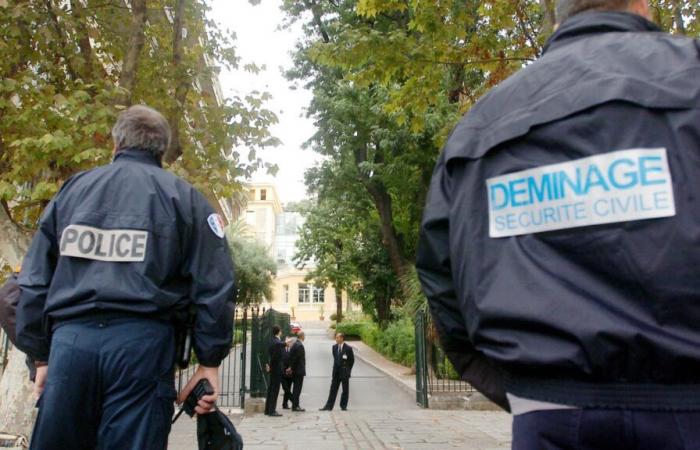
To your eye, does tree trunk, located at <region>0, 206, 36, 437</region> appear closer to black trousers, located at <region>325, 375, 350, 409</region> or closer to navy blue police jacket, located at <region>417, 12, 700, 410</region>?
navy blue police jacket, located at <region>417, 12, 700, 410</region>

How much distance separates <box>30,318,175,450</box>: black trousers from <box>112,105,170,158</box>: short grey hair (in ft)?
2.88

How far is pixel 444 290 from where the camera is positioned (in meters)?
1.77

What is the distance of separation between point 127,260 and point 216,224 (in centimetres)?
44

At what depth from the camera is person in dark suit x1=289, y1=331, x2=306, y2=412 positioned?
14695 millimetres

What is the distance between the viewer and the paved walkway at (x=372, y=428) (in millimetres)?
8711

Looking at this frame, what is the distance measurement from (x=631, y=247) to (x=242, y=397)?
520 inches

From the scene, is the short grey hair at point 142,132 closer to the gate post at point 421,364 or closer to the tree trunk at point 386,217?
the gate post at point 421,364

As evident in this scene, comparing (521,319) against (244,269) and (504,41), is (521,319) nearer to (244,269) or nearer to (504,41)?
(504,41)

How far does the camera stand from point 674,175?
1.40m

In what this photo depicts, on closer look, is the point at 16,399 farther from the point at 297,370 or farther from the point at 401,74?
the point at 297,370

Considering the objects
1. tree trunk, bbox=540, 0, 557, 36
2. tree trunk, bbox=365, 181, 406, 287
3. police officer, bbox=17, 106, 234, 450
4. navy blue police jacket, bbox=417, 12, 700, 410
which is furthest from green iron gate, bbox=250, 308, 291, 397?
navy blue police jacket, bbox=417, 12, 700, 410

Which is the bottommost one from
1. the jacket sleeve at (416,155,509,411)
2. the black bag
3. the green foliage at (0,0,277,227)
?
the black bag

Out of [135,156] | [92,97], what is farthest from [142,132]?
[92,97]

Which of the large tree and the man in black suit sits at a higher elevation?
the large tree
